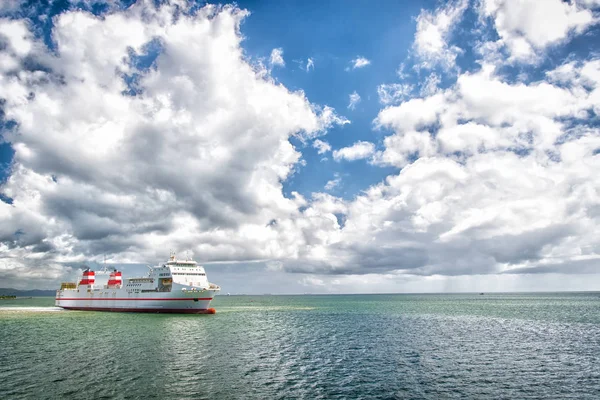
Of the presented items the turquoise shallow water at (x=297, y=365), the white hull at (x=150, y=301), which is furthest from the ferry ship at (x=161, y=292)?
the turquoise shallow water at (x=297, y=365)

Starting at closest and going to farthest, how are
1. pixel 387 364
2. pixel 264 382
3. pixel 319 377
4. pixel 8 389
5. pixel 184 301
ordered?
pixel 8 389 < pixel 264 382 < pixel 319 377 < pixel 387 364 < pixel 184 301

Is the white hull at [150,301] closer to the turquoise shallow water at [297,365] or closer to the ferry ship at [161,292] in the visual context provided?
the ferry ship at [161,292]

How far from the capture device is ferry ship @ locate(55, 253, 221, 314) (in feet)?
299

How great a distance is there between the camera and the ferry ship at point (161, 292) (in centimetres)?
9119

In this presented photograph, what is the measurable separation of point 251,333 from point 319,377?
30667 millimetres

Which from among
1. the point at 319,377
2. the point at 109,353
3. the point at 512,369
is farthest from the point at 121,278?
the point at 512,369

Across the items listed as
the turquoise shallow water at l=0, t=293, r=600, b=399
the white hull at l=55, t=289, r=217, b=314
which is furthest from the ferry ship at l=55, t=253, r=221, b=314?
the turquoise shallow water at l=0, t=293, r=600, b=399

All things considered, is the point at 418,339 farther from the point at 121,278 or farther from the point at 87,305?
the point at 87,305

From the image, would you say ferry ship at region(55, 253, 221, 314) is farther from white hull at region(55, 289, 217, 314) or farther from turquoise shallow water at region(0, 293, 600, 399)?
turquoise shallow water at region(0, 293, 600, 399)

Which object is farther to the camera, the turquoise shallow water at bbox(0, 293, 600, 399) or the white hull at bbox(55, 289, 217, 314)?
the white hull at bbox(55, 289, 217, 314)

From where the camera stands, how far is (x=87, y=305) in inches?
4434

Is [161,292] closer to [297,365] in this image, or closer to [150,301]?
[150,301]

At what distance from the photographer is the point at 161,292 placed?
92.7 m

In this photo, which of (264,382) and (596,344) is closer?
(264,382)
